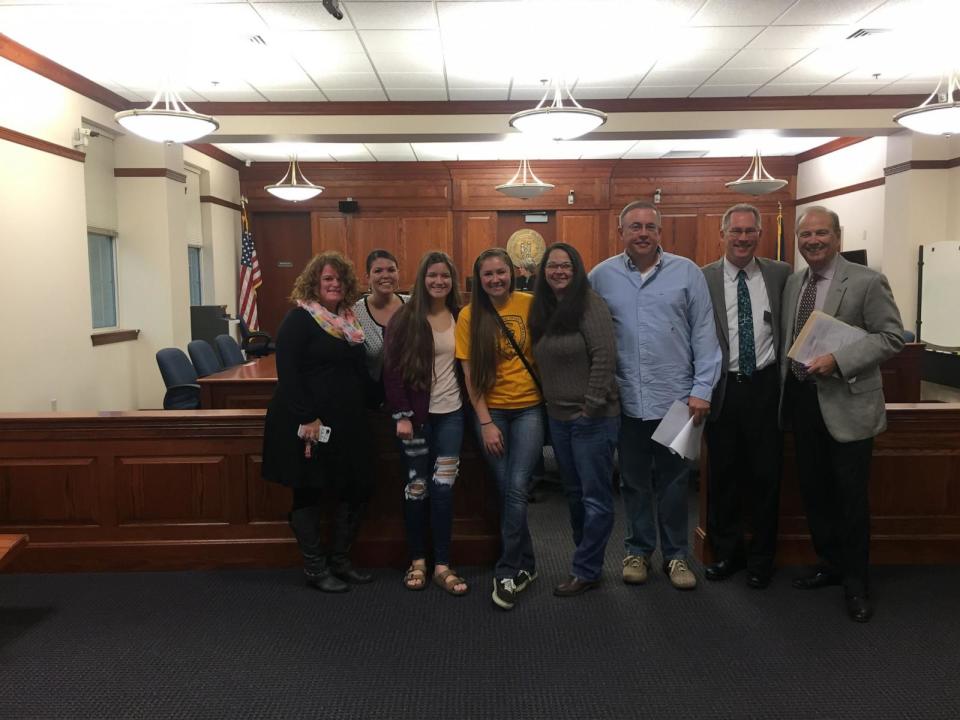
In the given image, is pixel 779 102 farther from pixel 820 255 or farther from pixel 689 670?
pixel 689 670

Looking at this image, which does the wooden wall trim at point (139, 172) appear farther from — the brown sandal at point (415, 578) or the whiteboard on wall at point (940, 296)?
the whiteboard on wall at point (940, 296)

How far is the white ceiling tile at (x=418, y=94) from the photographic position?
6.44 metres

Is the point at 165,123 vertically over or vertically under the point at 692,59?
under

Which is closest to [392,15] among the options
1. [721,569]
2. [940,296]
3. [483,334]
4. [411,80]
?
[411,80]

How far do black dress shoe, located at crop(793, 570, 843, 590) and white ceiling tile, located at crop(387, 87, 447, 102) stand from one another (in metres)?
5.23

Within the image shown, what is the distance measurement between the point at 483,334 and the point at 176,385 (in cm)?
310

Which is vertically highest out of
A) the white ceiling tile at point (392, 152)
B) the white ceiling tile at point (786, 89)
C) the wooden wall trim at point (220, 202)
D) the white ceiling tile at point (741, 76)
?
the white ceiling tile at point (392, 152)

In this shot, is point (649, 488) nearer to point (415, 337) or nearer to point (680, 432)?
point (680, 432)

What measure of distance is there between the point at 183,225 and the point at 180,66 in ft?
6.95

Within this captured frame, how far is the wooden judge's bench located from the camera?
3047mm

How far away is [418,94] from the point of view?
6590mm

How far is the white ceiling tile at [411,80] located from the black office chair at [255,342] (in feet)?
8.98

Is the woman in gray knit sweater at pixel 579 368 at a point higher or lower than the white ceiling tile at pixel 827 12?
lower

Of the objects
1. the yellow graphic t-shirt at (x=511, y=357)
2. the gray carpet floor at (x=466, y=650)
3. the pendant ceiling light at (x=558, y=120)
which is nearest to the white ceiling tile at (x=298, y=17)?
the pendant ceiling light at (x=558, y=120)
